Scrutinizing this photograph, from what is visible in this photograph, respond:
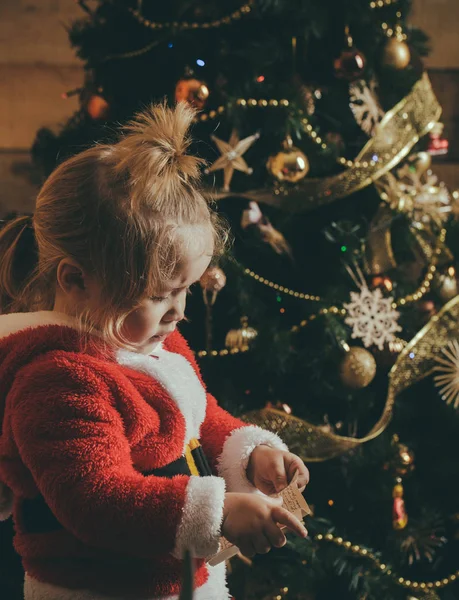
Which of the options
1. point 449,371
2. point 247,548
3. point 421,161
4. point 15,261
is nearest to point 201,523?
point 247,548

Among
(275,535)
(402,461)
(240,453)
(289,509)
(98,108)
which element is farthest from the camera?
(402,461)

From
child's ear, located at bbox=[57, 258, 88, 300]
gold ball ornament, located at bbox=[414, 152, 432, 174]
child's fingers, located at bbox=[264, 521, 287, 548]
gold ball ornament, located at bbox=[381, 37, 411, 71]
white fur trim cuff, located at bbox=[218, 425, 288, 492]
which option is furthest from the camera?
gold ball ornament, located at bbox=[414, 152, 432, 174]

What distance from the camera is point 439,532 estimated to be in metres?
1.81

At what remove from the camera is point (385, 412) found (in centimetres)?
161

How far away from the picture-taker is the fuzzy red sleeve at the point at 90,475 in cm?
80

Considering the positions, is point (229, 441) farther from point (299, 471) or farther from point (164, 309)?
point (164, 309)

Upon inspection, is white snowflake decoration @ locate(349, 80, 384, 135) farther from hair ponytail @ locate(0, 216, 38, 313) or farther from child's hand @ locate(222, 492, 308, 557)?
child's hand @ locate(222, 492, 308, 557)

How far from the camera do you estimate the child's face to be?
907mm

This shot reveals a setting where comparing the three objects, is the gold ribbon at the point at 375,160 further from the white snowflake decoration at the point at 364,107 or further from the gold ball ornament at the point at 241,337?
the gold ball ornament at the point at 241,337

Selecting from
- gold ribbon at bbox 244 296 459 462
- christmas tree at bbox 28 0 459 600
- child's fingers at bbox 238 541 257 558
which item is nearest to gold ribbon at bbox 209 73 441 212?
christmas tree at bbox 28 0 459 600

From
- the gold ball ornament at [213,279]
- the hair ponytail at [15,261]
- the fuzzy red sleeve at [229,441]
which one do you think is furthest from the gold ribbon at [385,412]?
the hair ponytail at [15,261]

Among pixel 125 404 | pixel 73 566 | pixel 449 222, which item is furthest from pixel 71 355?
pixel 449 222

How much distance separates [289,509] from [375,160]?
0.90m

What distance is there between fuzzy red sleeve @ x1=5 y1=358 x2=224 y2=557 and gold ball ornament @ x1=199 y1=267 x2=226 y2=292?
588 mm
